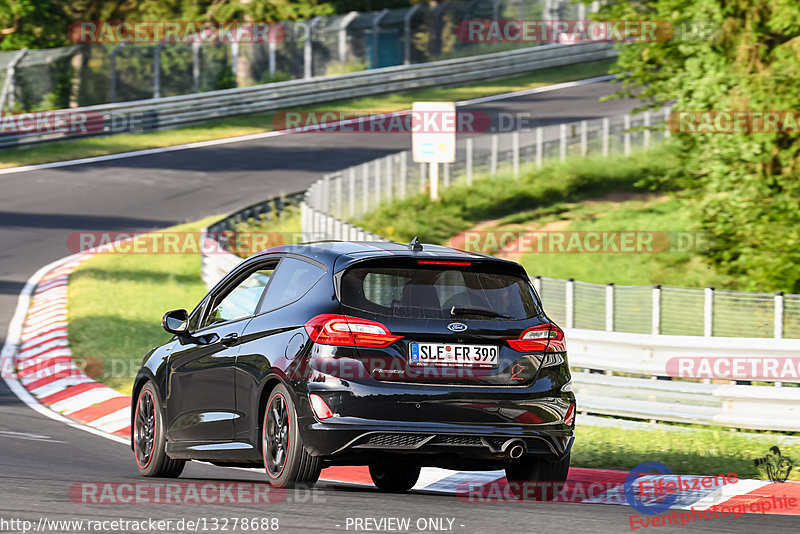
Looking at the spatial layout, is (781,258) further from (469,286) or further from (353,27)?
→ (353,27)

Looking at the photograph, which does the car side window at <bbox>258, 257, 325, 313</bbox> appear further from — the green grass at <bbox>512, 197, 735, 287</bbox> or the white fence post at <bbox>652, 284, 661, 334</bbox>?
the green grass at <bbox>512, 197, 735, 287</bbox>

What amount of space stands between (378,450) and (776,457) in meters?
3.88

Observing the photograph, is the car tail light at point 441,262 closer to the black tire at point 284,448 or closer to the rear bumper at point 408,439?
the rear bumper at point 408,439

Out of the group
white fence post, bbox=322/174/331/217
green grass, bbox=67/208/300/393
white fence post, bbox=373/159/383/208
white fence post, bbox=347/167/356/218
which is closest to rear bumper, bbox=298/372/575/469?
green grass, bbox=67/208/300/393

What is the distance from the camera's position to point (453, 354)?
7359mm

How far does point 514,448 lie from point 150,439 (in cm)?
300

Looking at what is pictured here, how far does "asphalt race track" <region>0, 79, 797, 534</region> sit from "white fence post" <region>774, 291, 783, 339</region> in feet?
18.7

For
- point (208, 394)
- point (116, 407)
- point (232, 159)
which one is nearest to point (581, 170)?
point (232, 159)

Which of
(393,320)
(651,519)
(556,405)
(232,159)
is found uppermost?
(393,320)

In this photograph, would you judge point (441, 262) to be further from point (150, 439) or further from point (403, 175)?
point (403, 175)

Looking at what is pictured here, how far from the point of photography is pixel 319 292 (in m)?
7.52

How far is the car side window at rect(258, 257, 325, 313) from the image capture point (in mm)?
7723

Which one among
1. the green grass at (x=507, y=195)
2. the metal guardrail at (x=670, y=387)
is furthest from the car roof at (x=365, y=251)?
the green grass at (x=507, y=195)

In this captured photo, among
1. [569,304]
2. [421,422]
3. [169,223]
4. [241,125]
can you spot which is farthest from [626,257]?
[421,422]
